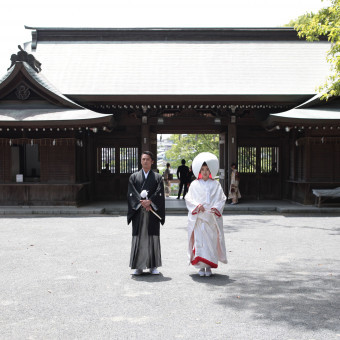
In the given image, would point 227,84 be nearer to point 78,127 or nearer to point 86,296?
point 78,127

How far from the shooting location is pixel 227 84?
1831 centimetres

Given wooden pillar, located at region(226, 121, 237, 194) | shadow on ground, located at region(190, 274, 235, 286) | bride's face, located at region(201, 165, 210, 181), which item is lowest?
shadow on ground, located at region(190, 274, 235, 286)

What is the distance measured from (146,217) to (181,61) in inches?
579

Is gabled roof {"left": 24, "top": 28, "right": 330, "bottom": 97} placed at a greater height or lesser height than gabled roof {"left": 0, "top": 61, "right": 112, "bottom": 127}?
greater

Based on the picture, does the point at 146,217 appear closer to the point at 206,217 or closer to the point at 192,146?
the point at 206,217

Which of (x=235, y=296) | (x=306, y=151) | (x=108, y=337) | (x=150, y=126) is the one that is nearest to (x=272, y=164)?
(x=306, y=151)

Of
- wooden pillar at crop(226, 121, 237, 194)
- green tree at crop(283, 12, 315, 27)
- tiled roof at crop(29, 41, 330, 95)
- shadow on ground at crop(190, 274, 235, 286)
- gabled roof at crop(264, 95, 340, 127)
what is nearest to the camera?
shadow on ground at crop(190, 274, 235, 286)

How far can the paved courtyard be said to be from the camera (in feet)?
14.7

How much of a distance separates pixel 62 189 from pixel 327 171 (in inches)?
374

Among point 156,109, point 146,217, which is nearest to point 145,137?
point 156,109

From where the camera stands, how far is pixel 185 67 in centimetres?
1998

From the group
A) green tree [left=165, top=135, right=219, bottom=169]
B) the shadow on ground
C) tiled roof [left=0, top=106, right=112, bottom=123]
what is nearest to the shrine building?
tiled roof [left=0, top=106, right=112, bottom=123]

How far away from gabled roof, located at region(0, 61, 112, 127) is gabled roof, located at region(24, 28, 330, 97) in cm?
99

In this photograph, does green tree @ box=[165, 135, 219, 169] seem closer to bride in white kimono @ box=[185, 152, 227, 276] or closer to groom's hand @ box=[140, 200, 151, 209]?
bride in white kimono @ box=[185, 152, 227, 276]
